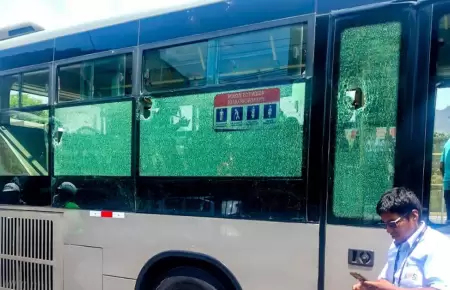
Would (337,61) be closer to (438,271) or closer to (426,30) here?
(426,30)

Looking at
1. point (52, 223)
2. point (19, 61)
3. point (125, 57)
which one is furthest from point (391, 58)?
point (19, 61)

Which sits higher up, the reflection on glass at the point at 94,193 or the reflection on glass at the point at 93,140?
the reflection on glass at the point at 93,140

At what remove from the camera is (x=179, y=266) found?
350 centimetres

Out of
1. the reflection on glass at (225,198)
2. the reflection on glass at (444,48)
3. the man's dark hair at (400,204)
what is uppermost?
the reflection on glass at (444,48)

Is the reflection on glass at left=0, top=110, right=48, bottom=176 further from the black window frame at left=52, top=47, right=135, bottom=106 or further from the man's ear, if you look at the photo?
the man's ear

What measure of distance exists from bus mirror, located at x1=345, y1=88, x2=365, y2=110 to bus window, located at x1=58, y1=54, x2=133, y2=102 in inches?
73.2

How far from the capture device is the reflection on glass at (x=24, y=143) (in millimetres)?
4242

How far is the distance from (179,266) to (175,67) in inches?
63.9

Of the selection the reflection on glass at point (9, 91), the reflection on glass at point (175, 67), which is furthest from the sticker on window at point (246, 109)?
the reflection on glass at point (9, 91)

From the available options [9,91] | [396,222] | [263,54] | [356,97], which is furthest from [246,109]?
[9,91]

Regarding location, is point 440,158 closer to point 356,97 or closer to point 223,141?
point 356,97

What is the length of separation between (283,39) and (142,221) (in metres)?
1.85

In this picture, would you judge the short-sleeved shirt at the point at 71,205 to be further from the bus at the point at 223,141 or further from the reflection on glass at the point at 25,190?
the reflection on glass at the point at 25,190

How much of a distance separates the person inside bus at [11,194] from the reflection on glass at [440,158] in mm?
3792
